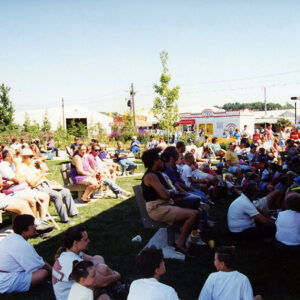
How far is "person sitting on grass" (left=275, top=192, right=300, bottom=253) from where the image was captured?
4.22 m

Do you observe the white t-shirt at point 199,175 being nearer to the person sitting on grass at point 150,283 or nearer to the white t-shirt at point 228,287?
the white t-shirt at point 228,287

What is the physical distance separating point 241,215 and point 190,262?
1.11m

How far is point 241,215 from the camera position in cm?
493

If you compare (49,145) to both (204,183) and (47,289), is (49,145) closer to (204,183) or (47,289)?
(204,183)

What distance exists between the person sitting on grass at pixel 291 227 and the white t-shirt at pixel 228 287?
1901 mm

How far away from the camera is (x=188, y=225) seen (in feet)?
14.9

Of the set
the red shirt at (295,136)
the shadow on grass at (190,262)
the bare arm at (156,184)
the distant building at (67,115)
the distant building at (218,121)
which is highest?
the distant building at (67,115)

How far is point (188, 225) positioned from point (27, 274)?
214cm

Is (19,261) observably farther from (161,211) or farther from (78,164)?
(78,164)

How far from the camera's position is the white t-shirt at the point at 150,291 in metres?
2.26

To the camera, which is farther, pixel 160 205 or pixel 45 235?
pixel 45 235

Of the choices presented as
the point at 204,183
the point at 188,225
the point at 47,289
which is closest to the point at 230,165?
the point at 204,183

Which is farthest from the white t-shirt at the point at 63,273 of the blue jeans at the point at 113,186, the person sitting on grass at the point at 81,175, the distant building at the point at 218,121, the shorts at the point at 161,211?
the distant building at the point at 218,121

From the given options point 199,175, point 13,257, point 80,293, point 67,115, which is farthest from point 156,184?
point 67,115
